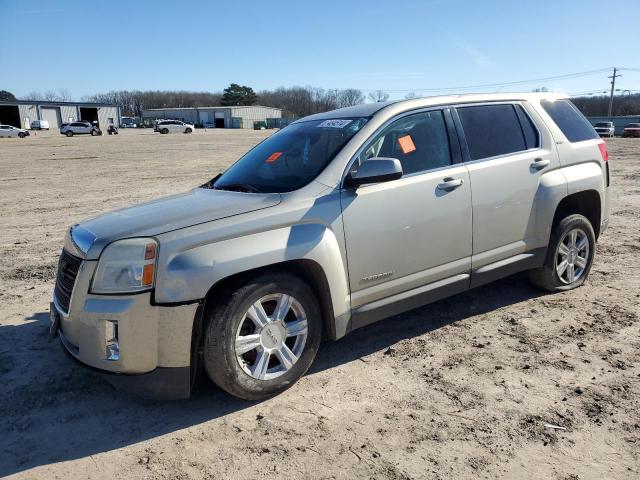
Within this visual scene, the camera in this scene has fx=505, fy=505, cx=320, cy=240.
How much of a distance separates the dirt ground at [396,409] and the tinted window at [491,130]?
1481 mm

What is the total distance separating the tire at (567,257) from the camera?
188 inches

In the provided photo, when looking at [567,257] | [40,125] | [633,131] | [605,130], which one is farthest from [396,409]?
[40,125]

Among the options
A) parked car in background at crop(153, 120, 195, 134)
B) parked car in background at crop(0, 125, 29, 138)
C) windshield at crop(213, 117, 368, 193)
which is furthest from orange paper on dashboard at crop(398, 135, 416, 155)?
parked car in background at crop(153, 120, 195, 134)

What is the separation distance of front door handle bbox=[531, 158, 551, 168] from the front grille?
3756 millimetres

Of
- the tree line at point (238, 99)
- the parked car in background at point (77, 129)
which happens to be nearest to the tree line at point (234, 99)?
the tree line at point (238, 99)

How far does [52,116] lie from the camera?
86.3m

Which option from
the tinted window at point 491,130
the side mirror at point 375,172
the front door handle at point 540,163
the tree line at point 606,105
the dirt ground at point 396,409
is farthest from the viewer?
the tree line at point 606,105

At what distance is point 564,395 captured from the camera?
3.22m

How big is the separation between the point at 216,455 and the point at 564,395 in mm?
2187

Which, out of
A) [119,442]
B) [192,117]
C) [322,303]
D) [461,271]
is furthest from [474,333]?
[192,117]

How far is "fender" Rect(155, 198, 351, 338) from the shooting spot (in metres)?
2.88

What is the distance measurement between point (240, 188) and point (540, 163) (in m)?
2.70

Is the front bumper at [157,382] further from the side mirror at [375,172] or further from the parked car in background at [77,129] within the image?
the parked car in background at [77,129]

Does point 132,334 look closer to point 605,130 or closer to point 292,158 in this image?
point 292,158
